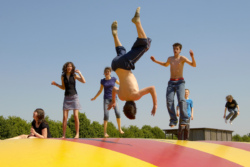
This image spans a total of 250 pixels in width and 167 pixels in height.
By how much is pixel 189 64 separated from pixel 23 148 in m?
3.63

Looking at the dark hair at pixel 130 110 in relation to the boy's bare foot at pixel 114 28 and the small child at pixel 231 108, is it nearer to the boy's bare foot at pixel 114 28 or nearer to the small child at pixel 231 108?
the boy's bare foot at pixel 114 28

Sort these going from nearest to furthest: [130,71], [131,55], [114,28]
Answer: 1. [130,71]
2. [131,55]
3. [114,28]

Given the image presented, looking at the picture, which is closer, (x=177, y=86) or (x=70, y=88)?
(x=177, y=86)

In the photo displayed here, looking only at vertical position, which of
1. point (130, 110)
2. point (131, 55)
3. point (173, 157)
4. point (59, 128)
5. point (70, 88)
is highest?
point (131, 55)

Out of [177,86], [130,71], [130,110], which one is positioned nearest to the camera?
[130,110]

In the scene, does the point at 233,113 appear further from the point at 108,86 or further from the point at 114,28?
the point at 114,28

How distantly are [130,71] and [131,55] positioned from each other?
0.24m

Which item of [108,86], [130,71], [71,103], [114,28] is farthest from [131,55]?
[108,86]

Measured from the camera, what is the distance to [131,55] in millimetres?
3779

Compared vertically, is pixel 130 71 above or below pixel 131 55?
below

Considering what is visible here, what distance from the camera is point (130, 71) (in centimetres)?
364

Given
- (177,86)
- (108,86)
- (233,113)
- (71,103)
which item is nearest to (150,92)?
(177,86)

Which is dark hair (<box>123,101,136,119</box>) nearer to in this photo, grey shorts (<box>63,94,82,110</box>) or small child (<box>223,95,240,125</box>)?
grey shorts (<box>63,94,82,110</box>)

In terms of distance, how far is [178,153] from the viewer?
256 cm
